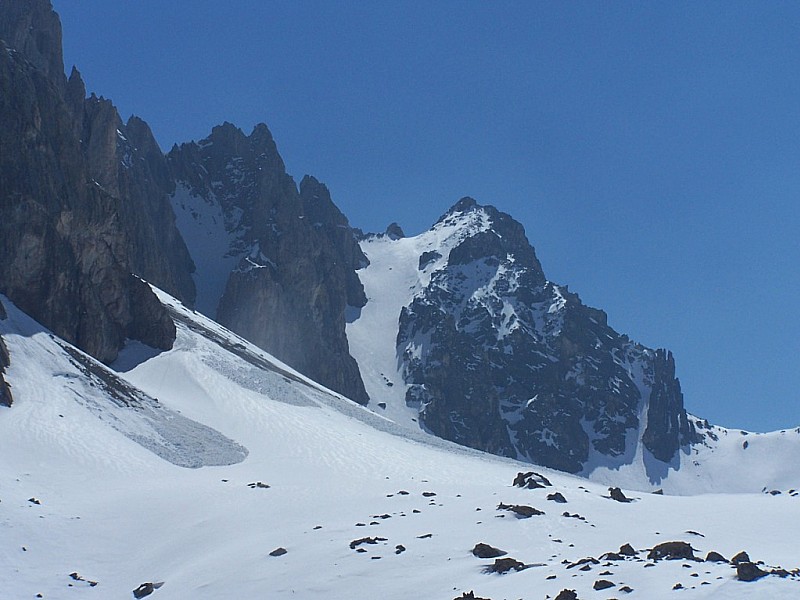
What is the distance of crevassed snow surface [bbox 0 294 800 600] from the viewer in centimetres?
2936

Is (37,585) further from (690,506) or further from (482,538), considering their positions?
(690,506)

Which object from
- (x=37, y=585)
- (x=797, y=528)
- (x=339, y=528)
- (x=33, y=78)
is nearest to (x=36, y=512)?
(x=37, y=585)

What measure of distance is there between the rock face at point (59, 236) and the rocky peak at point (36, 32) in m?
55.0

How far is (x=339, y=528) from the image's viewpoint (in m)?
39.2

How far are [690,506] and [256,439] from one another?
36.4 meters

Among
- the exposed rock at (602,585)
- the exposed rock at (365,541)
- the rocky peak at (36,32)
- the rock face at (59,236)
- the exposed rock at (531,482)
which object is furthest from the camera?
the rocky peak at (36,32)

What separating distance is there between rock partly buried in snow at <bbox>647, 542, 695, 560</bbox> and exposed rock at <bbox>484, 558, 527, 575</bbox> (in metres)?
3.96

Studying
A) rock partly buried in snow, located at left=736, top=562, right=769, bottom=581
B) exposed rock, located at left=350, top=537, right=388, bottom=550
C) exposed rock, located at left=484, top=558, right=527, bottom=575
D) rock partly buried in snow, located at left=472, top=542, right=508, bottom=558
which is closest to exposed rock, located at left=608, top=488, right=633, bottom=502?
exposed rock, located at left=350, top=537, right=388, bottom=550

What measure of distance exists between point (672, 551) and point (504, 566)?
17.0 feet

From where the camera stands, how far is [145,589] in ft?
110

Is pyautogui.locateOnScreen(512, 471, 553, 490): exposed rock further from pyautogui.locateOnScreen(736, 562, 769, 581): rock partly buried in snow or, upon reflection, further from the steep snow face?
pyautogui.locateOnScreen(736, 562, 769, 581): rock partly buried in snow

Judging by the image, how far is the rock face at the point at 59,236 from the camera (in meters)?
86.1

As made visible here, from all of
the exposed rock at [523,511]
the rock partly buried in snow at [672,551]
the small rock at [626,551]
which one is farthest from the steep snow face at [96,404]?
the rock partly buried in snow at [672,551]

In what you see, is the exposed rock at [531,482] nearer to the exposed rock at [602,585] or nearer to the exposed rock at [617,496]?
the exposed rock at [617,496]
